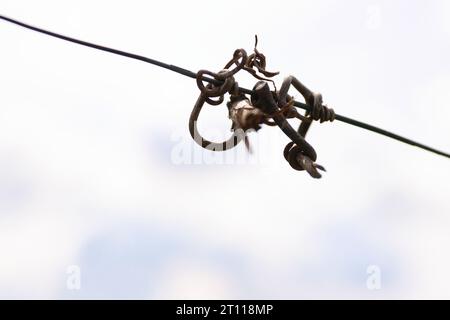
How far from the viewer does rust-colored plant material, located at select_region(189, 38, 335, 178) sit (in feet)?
15.3

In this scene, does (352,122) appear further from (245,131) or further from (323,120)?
(245,131)

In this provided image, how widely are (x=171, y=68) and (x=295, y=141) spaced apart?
1.01m

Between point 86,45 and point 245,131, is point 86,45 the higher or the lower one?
the higher one

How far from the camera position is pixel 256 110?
4.68 meters

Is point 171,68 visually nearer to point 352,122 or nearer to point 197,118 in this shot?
point 197,118

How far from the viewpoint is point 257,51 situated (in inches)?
201

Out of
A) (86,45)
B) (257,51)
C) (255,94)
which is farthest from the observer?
(257,51)

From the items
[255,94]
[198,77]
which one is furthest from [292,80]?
[198,77]

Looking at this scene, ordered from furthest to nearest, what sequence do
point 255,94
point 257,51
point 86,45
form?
point 257,51 → point 255,94 → point 86,45

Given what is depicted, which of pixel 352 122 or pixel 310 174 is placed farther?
pixel 352 122

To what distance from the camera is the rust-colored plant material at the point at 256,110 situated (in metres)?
4.68

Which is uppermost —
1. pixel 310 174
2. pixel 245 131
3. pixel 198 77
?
pixel 198 77

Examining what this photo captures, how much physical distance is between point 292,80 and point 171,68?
0.93 metres

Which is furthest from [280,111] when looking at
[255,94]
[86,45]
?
[86,45]
